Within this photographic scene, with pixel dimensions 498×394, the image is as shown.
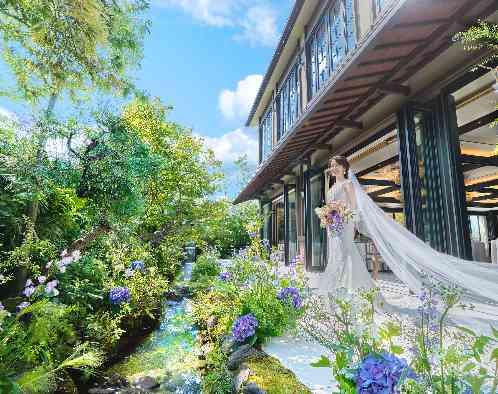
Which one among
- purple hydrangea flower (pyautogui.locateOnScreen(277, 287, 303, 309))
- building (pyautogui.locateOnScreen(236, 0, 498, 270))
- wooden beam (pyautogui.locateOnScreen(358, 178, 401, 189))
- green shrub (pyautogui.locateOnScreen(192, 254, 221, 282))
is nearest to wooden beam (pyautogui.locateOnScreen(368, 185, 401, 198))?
wooden beam (pyautogui.locateOnScreen(358, 178, 401, 189))

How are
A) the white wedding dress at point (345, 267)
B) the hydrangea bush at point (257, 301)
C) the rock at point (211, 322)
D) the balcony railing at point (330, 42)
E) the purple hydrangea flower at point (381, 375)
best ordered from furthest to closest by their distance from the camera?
1. the balcony railing at point (330, 42)
2. the rock at point (211, 322)
3. the white wedding dress at point (345, 267)
4. the hydrangea bush at point (257, 301)
5. the purple hydrangea flower at point (381, 375)

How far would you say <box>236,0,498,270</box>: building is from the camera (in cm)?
358

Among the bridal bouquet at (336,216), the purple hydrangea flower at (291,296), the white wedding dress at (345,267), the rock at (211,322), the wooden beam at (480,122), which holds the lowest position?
the rock at (211,322)

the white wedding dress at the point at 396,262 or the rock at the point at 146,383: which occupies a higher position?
the white wedding dress at the point at 396,262

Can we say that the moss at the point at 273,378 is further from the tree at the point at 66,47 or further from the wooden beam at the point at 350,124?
the wooden beam at the point at 350,124

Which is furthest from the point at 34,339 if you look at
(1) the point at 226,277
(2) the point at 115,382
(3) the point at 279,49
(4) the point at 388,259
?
(3) the point at 279,49

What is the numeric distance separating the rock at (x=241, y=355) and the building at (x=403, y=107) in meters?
2.89

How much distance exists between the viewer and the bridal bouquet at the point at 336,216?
3.94m

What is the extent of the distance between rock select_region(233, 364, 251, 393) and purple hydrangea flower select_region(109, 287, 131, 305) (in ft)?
6.80

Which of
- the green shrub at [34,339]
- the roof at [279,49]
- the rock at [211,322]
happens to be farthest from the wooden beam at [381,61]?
the roof at [279,49]

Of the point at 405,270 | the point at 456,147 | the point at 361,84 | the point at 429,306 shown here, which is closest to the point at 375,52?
the point at 361,84

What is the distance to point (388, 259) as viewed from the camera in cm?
332

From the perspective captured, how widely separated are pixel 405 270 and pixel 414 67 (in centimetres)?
303

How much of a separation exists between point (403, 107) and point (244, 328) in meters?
4.04
